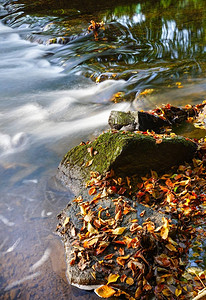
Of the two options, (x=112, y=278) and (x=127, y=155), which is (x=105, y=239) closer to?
(x=112, y=278)

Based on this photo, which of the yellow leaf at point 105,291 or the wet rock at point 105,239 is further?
the wet rock at point 105,239

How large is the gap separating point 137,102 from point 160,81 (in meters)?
1.40

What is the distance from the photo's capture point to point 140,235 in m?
3.21

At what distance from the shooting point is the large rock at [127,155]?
4.11m

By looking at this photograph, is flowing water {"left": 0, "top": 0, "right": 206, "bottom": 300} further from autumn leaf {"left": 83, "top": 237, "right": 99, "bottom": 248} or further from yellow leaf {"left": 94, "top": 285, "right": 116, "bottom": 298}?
autumn leaf {"left": 83, "top": 237, "right": 99, "bottom": 248}

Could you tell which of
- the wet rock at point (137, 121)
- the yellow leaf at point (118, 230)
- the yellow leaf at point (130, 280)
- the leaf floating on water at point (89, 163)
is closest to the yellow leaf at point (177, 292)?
the yellow leaf at point (130, 280)

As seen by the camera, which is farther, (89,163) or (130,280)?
(89,163)

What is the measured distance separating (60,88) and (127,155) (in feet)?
19.1

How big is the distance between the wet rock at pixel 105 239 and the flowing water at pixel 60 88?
0.19 m

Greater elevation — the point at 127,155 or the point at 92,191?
the point at 127,155

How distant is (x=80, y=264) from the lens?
3.21 meters

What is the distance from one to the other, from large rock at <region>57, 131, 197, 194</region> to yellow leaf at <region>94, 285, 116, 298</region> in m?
1.58

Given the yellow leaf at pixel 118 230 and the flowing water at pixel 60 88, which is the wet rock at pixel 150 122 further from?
the yellow leaf at pixel 118 230

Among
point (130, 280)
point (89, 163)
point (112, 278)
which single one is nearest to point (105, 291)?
point (112, 278)
